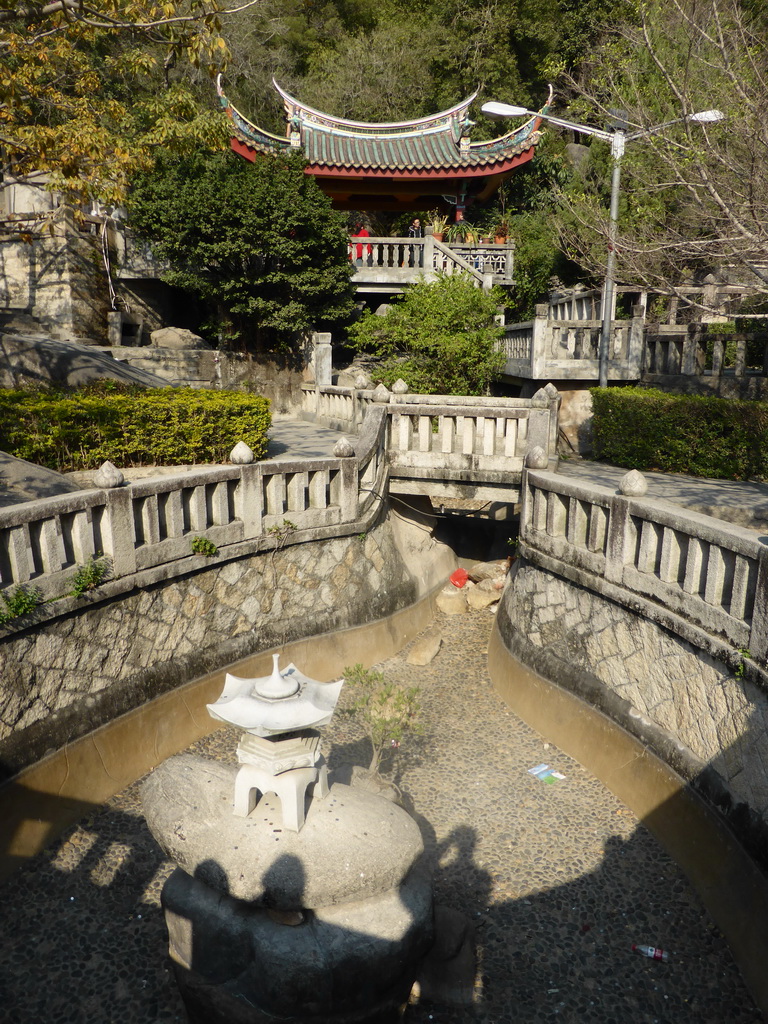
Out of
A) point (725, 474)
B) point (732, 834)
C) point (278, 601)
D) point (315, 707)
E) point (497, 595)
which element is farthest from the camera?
point (497, 595)

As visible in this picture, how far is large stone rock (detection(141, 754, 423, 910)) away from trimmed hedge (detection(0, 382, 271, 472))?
5.69 meters

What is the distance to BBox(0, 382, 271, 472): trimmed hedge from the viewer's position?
31.4ft

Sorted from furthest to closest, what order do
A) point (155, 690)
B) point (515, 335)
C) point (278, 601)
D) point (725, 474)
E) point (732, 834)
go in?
point (515, 335) → point (725, 474) → point (278, 601) → point (155, 690) → point (732, 834)

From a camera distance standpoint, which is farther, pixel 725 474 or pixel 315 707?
pixel 725 474

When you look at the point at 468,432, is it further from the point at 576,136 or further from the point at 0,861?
the point at 576,136

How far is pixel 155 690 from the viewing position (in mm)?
8477

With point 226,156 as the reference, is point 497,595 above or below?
below

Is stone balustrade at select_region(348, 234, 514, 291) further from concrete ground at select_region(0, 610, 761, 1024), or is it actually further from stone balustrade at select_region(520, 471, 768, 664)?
concrete ground at select_region(0, 610, 761, 1024)

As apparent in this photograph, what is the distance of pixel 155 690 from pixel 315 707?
4.15 metres

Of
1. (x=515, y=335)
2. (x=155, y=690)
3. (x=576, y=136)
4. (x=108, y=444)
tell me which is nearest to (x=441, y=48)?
(x=576, y=136)

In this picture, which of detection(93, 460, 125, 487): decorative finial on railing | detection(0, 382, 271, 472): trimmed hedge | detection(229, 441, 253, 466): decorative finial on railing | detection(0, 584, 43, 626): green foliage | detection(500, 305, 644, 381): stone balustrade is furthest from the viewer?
detection(500, 305, 644, 381): stone balustrade

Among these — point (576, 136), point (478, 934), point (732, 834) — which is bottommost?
point (478, 934)

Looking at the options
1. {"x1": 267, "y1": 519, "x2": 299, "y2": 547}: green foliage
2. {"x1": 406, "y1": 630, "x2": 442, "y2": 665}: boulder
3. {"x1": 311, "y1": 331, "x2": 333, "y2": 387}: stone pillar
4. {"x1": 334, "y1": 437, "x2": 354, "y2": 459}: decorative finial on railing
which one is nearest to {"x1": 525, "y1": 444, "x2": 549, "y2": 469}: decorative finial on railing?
{"x1": 334, "y1": 437, "x2": 354, "y2": 459}: decorative finial on railing

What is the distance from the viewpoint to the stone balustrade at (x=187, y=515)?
7.00m
